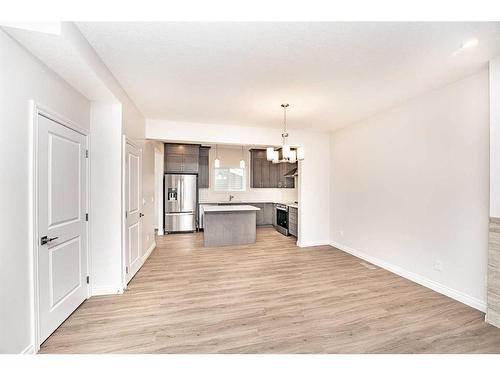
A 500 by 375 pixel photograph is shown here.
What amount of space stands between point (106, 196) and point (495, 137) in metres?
4.35

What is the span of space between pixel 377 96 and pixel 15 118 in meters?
3.91

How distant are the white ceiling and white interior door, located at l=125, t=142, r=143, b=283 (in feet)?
2.88

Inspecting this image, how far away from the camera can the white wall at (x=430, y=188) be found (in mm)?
2551

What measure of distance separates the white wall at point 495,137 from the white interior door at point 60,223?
421cm

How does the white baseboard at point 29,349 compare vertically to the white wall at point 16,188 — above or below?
below

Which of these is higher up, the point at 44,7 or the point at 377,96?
the point at 377,96

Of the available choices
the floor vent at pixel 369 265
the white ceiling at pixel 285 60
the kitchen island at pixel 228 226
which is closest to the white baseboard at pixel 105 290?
the kitchen island at pixel 228 226

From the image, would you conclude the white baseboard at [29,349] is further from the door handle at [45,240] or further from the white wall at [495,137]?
the white wall at [495,137]

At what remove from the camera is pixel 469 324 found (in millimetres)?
2234

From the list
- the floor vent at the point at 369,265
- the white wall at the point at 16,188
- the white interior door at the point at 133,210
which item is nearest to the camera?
the white wall at the point at 16,188

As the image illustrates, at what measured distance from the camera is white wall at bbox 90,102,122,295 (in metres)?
2.81

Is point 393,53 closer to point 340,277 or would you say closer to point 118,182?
point 340,277

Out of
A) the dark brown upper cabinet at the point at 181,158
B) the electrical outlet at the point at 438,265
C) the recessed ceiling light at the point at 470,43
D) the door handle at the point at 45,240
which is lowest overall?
the electrical outlet at the point at 438,265
